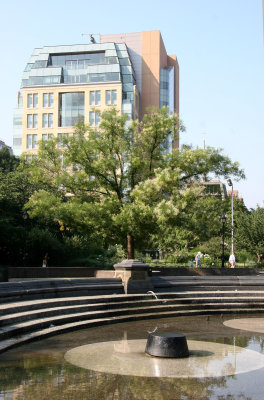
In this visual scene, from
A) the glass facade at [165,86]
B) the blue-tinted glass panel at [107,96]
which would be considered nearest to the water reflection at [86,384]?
the blue-tinted glass panel at [107,96]

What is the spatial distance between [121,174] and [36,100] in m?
70.9

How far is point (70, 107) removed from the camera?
289ft

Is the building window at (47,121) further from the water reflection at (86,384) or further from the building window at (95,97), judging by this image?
the water reflection at (86,384)

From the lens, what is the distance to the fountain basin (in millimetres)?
8195

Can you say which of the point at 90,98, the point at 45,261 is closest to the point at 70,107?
the point at 90,98

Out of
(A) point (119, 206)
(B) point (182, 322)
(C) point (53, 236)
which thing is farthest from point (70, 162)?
(B) point (182, 322)

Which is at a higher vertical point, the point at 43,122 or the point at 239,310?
the point at 43,122

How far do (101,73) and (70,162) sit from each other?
69328 mm

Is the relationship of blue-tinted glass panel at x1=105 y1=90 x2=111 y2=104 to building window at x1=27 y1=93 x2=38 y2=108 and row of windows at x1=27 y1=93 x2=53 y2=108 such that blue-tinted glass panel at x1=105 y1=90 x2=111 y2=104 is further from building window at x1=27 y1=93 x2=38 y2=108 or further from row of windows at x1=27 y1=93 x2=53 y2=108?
building window at x1=27 y1=93 x2=38 y2=108

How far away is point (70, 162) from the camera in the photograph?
22.9m

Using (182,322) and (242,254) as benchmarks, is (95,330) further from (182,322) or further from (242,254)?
(242,254)

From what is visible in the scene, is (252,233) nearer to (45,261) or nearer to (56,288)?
(45,261)

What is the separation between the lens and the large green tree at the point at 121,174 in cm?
2130

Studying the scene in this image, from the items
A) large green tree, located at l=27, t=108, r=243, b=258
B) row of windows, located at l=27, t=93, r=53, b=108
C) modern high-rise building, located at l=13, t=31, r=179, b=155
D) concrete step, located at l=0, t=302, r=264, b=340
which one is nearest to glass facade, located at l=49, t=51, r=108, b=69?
modern high-rise building, located at l=13, t=31, r=179, b=155
